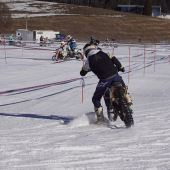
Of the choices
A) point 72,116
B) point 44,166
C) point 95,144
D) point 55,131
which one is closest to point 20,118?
point 72,116

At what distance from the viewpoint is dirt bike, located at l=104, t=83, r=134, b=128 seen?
943cm

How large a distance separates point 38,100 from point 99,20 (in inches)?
3104

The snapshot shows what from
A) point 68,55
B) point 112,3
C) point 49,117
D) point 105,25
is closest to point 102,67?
point 49,117

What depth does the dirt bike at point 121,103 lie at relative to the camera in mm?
9430

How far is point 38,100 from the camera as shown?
46.3 ft

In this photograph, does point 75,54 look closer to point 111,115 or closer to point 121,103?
point 111,115

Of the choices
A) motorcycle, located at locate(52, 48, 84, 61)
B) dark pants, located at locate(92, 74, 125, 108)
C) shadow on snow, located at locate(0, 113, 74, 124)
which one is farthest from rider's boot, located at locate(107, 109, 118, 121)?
motorcycle, located at locate(52, 48, 84, 61)

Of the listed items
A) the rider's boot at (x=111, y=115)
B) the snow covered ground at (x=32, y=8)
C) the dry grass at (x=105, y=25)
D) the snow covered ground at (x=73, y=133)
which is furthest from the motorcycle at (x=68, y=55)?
the snow covered ground at (x=32, y=8)

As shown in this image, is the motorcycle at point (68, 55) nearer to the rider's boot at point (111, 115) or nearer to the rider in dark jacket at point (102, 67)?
the rider's boot at point (111, 115)

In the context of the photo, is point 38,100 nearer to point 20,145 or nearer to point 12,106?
point 12,106

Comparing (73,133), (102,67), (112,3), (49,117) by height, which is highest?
(102,67)

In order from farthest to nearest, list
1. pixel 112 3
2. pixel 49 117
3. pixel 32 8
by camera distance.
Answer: pixel 112 3, pixel 32 8, pixel 49 117

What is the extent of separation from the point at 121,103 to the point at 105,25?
7990 centimetres

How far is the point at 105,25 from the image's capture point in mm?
88750
